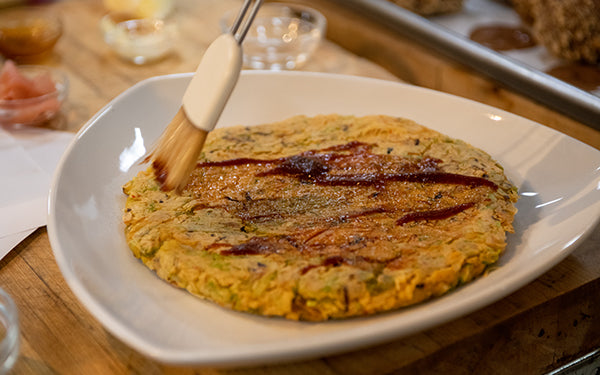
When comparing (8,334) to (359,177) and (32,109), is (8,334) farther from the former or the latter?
(32,109)

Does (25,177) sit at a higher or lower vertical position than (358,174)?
lower

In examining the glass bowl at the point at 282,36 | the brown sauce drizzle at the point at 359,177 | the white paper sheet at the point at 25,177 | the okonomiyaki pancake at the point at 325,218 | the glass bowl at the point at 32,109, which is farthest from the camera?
the glass bowl at the point at 282,36

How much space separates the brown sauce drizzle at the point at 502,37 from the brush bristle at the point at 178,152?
1.86 m

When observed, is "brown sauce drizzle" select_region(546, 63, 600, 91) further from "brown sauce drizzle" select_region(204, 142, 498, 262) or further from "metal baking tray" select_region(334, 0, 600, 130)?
"brown sauce drizzle" select_region(204, 142, 498, 262)

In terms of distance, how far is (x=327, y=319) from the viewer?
4.12 ft

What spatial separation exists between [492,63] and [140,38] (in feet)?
5.30

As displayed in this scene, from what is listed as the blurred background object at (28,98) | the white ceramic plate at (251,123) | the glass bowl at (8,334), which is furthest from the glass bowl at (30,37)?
the glass bowl at (8,334)

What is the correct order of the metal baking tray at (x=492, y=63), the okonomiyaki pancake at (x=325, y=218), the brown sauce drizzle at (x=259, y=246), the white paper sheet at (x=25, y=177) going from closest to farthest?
the okonomiyaki pancake at (x=325, y=218) < the brown sauce drizzle at (x=259, y=246) < the white paper sheet at (x=25, y=177) < the metal baking tray at (x=492, y=63)

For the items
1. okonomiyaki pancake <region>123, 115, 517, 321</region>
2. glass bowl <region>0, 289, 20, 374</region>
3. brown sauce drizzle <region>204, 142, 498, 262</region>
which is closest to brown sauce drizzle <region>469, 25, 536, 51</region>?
okonomiyaki pancake <region>123, 115, 517, 321</region>

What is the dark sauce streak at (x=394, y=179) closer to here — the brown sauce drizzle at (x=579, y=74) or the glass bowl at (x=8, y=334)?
the glass bowl at (x=8, y=334)

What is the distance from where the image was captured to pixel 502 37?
2977 mm

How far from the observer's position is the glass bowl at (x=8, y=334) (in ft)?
4.19

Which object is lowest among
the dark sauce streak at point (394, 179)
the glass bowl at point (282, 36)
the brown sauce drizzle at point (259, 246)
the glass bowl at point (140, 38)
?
the glass bowl at point (140, 38)

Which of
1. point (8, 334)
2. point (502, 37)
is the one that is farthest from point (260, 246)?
point (502, 37)
